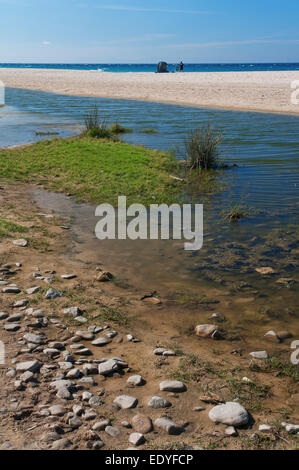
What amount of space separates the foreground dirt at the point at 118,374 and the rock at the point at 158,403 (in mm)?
51

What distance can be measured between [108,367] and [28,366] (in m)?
0.73

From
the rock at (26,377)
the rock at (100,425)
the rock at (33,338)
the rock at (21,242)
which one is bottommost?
the rock at (100,425)

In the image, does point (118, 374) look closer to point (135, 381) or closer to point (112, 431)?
point (135, 381)

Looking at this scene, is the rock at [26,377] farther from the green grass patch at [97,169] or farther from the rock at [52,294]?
the green grass patch at [97,169]

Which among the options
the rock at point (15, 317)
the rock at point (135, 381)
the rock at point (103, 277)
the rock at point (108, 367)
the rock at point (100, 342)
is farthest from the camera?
the rock at point (103, 277)

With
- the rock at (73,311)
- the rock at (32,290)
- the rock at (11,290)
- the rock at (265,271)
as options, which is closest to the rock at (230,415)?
the rock at (73,311)

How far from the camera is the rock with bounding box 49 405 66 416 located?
3492 mm

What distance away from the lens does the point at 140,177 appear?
38.8ft

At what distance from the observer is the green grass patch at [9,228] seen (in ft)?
24.8

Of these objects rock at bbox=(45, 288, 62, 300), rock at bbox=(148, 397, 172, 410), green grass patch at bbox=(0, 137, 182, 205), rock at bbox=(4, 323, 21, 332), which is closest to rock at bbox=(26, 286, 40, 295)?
rock at bbox=(45, 288, 62, 300)

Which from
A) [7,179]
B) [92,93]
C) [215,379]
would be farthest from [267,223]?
[92,93]

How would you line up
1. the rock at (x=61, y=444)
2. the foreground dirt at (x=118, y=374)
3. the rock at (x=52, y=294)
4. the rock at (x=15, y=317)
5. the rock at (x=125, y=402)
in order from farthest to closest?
the rock at (x=52, y=294)
the rock at (x=15, y=317)
the rock at (x=125, y=402)
the foreground dirt at (x=118, y=374)
the rock at (x=61, y=444)

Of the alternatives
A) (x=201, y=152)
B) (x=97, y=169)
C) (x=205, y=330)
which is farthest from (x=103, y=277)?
(x=201, y=152)
